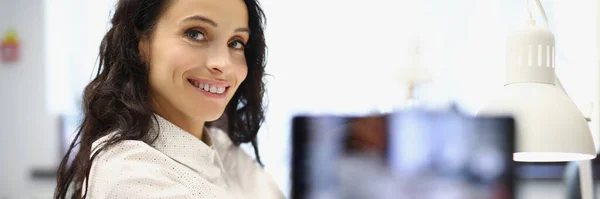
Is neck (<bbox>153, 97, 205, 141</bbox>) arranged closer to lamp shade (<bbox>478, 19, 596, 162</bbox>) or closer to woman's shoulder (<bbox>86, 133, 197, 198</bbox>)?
woman's shoulder (<bbox>86, 133, 197, 198</bbox>)

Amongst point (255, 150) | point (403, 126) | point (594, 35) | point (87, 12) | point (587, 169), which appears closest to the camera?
point (403, 126)

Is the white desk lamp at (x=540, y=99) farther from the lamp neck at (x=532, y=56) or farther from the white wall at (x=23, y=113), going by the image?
the white wall at (x=23, y=113)

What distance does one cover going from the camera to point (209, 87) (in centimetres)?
104

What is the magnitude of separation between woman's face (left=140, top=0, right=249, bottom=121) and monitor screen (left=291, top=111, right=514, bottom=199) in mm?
470

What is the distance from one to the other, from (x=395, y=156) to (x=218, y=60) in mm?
535

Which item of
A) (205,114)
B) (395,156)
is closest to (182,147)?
(205,114)

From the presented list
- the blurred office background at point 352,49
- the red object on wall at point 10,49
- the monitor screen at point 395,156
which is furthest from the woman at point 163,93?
the red object on wall at point 10,49

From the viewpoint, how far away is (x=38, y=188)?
153 inches

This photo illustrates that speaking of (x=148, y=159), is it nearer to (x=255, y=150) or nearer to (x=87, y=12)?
(x=255, y=150)

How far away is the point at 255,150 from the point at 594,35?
707 mm

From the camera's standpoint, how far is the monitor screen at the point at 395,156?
54 centimetres

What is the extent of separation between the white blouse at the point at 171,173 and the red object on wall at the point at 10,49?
3.18 meters

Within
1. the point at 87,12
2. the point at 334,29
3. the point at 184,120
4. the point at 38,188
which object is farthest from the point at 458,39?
the point at 38,188

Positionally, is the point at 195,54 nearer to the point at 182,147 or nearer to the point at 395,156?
the point at 182,147
